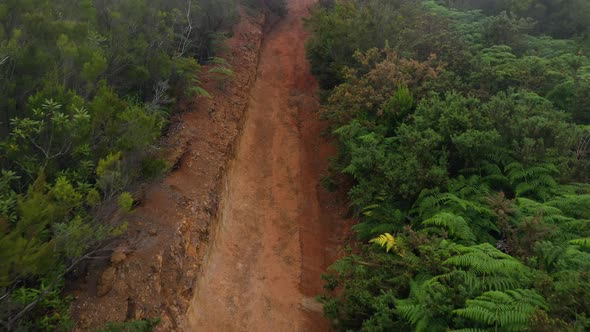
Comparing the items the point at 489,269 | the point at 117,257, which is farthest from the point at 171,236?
the point at 489,269

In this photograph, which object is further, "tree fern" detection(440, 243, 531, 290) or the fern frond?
"tree fern" detection(440, 243, 531, 290)

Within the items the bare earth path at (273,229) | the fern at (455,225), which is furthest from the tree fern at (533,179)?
the bare earth path at (273,229)

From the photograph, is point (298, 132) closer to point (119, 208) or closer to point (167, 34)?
point (167, 34)

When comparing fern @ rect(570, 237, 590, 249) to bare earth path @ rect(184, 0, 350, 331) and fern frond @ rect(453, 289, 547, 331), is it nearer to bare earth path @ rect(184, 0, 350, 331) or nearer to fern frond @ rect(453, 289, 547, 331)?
fern frond @ rect(453, 289, 547, 331)

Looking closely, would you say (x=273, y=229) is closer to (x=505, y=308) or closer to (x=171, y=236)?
(x=171, y=236)

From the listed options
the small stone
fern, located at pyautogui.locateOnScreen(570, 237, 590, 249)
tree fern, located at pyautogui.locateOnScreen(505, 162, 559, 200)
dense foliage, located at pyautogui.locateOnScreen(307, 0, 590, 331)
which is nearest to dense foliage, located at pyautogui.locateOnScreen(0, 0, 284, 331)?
the small stone

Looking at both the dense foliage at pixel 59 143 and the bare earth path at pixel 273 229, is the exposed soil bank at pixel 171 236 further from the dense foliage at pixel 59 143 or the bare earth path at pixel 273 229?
the dense foliage at pixel 59 143

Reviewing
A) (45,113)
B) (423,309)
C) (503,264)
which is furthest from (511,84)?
(45,113)
